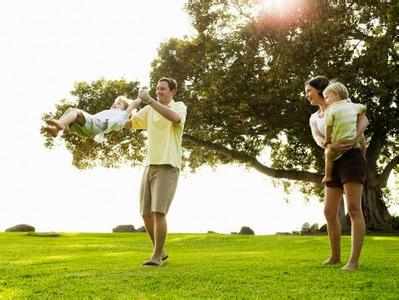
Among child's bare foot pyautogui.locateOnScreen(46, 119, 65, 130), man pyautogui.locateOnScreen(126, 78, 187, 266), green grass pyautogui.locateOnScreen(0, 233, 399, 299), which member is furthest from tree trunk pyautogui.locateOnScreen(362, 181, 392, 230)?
child's bare foot pyautogui.locateOnScreen(46, 119, 65, 130)

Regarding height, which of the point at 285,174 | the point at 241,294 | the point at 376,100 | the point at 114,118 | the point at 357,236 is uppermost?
the point at 376,100

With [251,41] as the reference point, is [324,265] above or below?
below

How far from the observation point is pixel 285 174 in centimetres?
2797

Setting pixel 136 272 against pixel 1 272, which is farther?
pixel 1 272

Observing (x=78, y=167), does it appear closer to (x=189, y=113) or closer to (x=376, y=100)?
(x=189, y=113)

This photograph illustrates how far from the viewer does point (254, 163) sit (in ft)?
91.8

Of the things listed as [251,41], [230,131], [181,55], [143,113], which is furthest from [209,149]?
[143,113]

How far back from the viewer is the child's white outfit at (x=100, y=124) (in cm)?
623

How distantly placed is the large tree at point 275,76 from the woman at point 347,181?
15079mm

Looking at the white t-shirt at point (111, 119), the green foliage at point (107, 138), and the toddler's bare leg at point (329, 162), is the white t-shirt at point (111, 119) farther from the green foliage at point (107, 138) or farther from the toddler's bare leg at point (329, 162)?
the green foliage at point (107, 138)

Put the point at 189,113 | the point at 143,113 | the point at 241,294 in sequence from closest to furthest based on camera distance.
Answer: the point at 241,294 < the point at 143,113 < the point at 189,113

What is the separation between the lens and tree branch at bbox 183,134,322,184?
2728 cm

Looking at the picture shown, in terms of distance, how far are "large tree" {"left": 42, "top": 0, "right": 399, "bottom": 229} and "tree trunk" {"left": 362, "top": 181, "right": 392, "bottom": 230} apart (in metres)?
0.05

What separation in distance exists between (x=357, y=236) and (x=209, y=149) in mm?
22248
